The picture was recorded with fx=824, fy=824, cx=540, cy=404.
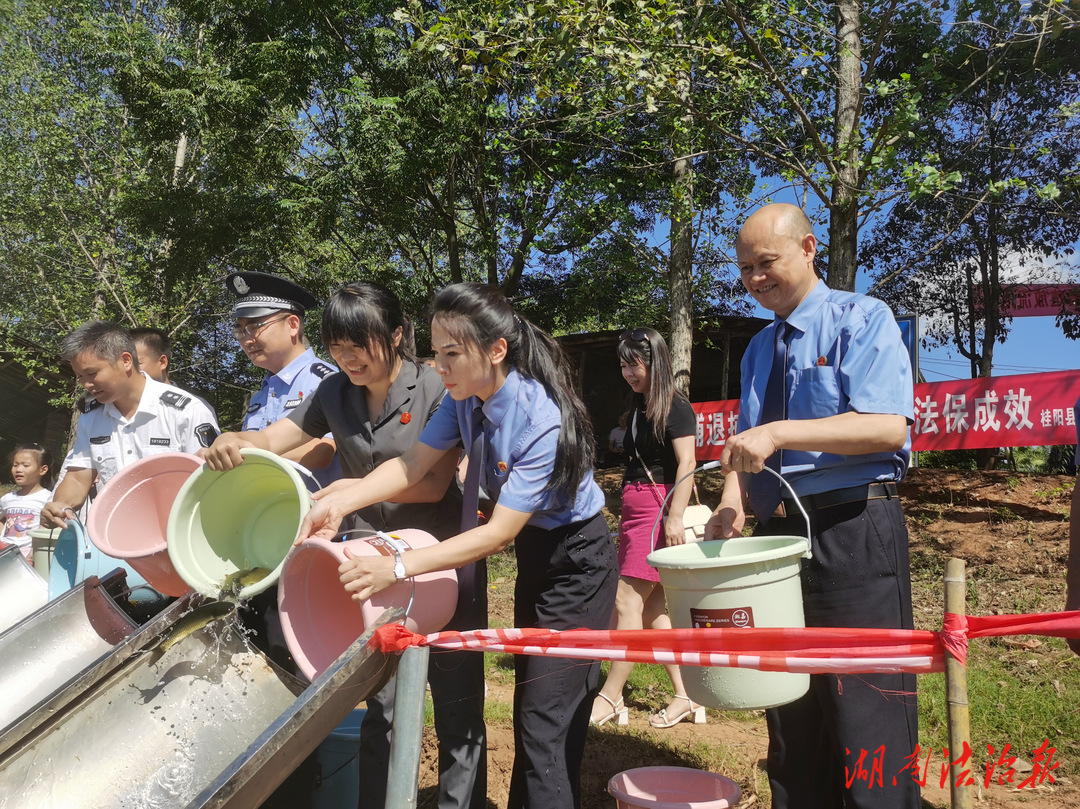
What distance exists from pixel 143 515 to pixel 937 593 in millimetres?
5565

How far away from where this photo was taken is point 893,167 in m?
6.05

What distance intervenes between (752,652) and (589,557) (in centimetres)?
70

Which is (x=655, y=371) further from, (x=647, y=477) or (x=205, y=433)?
(x=205, y=433)

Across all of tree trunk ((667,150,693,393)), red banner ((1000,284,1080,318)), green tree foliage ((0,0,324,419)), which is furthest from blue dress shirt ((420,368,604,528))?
red banner ((1000,284,1080,318))

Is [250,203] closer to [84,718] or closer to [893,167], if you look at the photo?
[893,167]

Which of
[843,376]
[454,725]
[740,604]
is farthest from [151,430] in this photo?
[843,376]

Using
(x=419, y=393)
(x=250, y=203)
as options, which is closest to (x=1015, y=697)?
(x=419, y=393)

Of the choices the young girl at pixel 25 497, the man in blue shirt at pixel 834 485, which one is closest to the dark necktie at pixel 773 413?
the man in blue shirt at pixel 834 485

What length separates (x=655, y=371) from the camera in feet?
12.7

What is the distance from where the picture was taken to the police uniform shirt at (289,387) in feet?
11.1

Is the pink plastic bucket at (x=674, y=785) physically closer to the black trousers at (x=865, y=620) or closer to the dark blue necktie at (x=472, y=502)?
the black trousers at (x=865, y=620)

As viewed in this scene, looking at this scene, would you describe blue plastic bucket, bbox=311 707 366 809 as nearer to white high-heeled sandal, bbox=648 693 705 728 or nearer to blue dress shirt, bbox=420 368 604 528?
blue dress shirt, bbox=420 368 604 528

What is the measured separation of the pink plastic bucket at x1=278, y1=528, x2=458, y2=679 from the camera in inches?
81.0

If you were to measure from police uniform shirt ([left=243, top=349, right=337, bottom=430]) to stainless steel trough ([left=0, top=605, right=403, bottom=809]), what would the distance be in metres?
1.14
